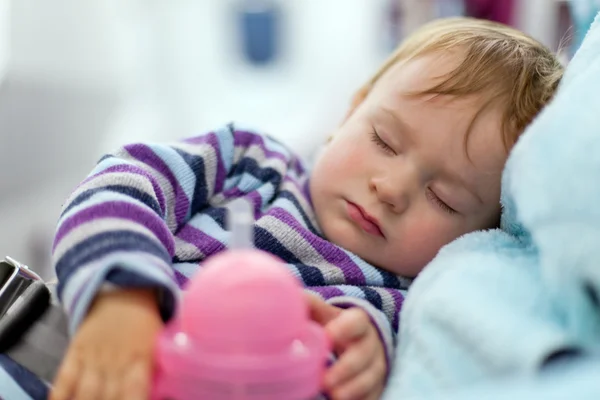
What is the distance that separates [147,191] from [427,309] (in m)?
0.27

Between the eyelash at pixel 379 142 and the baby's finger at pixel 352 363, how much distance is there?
0.88 ft

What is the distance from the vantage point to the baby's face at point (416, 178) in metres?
0.76

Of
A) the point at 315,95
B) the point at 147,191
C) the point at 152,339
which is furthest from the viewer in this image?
the point at 315,95

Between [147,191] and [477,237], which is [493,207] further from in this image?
[147,191]

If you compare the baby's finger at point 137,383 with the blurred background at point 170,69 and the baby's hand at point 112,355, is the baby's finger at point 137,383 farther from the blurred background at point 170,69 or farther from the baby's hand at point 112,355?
the blurred background at point 170,69

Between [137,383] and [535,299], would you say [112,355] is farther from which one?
[535,299]

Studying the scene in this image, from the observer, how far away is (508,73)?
2.55 ft

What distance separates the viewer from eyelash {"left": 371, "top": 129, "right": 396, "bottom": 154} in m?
0.78

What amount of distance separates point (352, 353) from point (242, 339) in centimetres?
13

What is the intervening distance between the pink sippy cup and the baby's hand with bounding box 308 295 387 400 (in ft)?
0.23

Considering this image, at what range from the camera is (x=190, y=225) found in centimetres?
79

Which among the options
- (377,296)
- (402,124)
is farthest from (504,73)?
(377,296)

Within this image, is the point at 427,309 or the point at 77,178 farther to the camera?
the point at 77,178

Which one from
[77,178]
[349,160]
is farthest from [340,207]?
[77,178]
